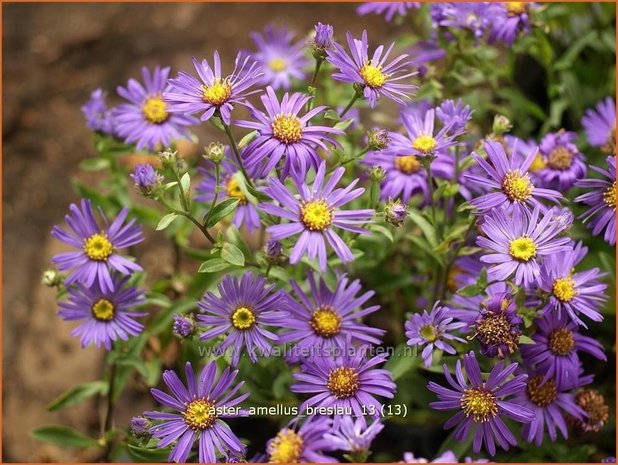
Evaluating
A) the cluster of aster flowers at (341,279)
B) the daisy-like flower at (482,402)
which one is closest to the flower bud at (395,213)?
the cluster of aster flowers at (341,279)

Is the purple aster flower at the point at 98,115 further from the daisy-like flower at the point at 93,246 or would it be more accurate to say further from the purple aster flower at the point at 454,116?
the purple aster flower at the point at 454,116

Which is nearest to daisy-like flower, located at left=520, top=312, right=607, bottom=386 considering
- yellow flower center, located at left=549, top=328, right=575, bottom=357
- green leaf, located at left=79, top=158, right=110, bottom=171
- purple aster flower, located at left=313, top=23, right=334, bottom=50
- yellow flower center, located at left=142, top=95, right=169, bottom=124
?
yellow flower center, located at left=549, top=328, right=575, bottom=357

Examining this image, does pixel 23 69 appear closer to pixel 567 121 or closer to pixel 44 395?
pixel 44 395

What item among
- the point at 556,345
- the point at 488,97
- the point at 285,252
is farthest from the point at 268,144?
the point at 488,97

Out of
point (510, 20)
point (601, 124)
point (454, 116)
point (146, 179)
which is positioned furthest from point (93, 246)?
point (601, 124)

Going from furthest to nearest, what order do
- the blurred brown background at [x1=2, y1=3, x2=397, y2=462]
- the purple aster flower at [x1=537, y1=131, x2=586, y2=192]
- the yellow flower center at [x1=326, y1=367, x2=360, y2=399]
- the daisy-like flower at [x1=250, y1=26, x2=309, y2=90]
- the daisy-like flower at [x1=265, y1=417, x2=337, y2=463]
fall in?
the blurred brown background at [x1=2, y1=3, x2=397, y2=462], the daisy-like flower at [x1=250, y1=26, x2=309, y2=90], the purple aster flower at [x1=537, y1=131, x2=586, y2=192], the yellow flower center at [x1=326, y1=367, x2=360, y2=399], the daisy-like flower at [x1=265, y1=417, x2=337, y2=463]

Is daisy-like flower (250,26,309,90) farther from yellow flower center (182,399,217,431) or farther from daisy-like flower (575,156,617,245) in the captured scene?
yellow flower center (182,399,217,431)
